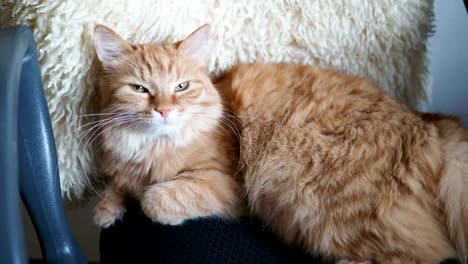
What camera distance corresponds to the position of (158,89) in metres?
1.09

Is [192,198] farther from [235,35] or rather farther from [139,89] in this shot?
[235,35]

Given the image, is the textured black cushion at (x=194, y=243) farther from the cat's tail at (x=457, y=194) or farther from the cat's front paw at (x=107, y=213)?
the cat's tail at (x=457, y=194)

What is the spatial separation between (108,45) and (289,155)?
1.78 feet

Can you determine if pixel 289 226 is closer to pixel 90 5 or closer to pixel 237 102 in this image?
pixel 237 102

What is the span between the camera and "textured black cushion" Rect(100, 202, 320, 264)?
92 centimetres

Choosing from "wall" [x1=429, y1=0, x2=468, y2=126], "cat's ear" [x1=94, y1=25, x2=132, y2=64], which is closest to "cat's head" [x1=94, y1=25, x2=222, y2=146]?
"cat's ear" [x1=94, y1=25, x2=132, y2=64]

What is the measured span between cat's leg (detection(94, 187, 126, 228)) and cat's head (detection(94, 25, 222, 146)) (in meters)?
0.20

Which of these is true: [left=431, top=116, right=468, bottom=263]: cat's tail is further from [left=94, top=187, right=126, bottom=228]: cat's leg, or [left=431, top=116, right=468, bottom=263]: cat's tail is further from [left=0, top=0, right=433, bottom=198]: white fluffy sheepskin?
[left=94, top=187, right=126, bottom=228]: cat's leg

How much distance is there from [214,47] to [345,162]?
0.52 meters

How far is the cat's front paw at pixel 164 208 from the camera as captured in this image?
1.02 metres

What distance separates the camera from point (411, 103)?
4.42 ft

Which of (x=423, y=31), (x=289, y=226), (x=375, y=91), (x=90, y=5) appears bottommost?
(x=289, y=226)

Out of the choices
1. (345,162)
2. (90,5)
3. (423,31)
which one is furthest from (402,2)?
(90,5)

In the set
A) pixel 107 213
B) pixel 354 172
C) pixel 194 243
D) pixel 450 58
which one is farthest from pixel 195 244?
pixel 450 58
